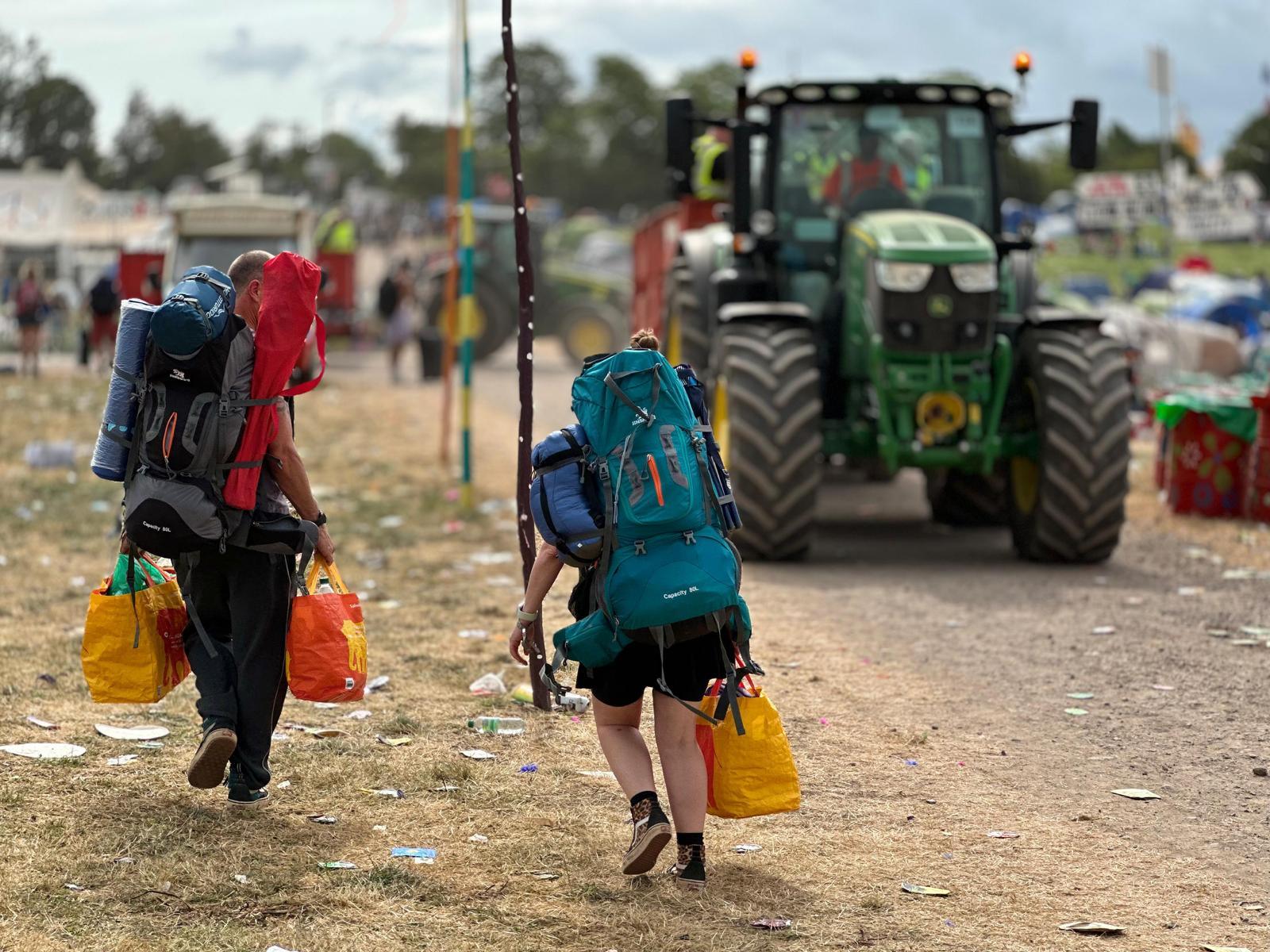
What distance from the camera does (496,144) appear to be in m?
115

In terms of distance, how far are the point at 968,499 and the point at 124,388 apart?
7.96m

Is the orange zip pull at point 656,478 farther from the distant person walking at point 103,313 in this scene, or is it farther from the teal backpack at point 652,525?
the distant person walking at point 103,313

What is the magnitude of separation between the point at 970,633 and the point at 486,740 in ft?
9.69

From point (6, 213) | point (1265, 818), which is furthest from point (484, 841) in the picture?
point (6, 213)

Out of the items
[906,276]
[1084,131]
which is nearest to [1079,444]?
[906,276]

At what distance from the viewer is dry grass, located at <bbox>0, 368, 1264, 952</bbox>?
15.4 feet

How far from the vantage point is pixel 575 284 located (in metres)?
30.2

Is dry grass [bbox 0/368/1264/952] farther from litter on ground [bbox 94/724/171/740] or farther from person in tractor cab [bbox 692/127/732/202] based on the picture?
person in tractor cab [bbox 692/127/732/202]

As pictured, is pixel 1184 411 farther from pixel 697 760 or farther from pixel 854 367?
pixel 697 760

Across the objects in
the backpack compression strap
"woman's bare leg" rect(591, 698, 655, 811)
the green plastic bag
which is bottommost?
"woman's bare leg" rect(591, 698, 655, 811)

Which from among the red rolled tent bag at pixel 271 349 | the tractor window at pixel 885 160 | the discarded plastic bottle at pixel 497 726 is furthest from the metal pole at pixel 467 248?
the red rolled tent bag at pixel 271 349

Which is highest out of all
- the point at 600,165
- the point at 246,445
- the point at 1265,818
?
the point at 600,165

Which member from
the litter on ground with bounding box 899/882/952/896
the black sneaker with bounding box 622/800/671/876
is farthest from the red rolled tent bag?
the litter on ground with bounding box 899/882/952/896

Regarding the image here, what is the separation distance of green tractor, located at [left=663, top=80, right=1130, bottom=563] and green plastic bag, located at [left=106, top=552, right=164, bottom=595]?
4704 millimetres
